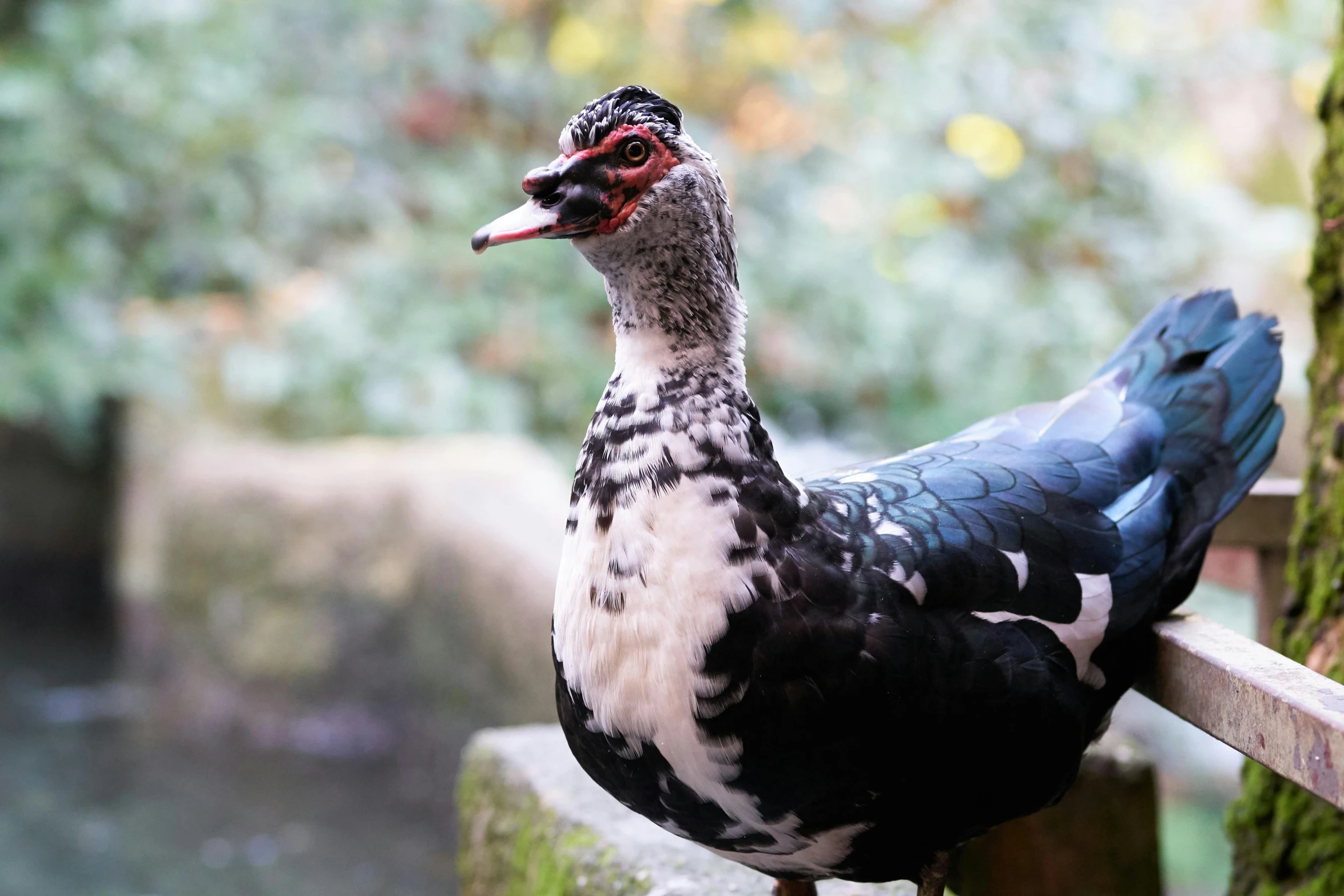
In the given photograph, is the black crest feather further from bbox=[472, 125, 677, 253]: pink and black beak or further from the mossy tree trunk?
the mossy tree trunk

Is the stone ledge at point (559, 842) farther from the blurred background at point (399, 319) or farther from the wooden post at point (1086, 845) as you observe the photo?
the blurred background at point (399, 319)

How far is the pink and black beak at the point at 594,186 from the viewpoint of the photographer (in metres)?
1.25

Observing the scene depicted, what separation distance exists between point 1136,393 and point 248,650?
9.62 ft

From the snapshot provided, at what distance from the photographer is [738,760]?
4.03 ft

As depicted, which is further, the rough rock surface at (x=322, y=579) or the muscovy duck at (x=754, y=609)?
the rough rock surface at (x=322, y=579)

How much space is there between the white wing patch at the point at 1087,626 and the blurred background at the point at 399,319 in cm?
194

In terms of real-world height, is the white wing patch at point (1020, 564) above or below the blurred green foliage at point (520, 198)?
below

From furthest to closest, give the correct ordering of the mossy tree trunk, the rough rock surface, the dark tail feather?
the rough rock surface, the mossy tree trunk, the dark tail feather

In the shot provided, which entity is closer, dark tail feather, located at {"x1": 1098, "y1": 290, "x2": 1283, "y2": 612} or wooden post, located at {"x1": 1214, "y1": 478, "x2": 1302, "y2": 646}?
dark tail feather, located at {"x1": 1098, "y1": 290, "x2": 1283, "y2": 612}

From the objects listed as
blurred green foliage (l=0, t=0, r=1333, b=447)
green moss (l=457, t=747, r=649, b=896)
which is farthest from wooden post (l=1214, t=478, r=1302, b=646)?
blurred green foliage (l=0, t=0, r=1333, b=447)

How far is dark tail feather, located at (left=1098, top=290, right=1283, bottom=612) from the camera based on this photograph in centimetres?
156

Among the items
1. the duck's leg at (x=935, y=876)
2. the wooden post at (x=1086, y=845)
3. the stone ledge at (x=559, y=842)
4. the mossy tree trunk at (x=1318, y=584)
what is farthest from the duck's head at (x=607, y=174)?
the wooden post at (x=1086, y=845)

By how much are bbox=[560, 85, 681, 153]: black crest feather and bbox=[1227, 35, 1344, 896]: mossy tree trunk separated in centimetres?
95

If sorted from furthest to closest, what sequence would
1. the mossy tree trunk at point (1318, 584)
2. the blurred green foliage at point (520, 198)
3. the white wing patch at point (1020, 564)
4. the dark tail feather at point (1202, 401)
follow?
1. the blurred green foliage at point (520, 198)
2. the mossy tree trunk at point (1318, 584)
3. the dark tail feather at point (1202, 401)
4. the white wing patch at point (1020, 564)
